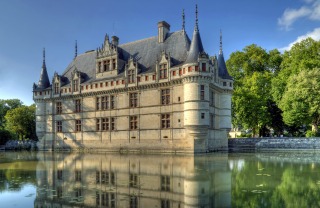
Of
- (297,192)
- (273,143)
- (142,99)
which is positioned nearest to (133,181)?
(297,192)

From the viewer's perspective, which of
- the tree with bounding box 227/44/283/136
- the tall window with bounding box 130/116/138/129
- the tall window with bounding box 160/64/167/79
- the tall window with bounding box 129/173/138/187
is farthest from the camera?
the tree with bounding box 227/44/283/136

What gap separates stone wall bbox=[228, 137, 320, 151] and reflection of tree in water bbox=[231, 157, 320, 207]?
21121 millimetres

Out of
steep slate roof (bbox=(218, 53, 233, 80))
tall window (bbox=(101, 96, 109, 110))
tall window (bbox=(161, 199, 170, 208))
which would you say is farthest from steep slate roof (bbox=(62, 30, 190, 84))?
tall window (bbox=(161, 199, 170, 208))

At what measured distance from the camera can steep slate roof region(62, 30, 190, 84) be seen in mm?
33531

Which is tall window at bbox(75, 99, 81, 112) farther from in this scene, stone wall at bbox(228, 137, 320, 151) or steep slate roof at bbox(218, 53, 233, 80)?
stone wall at bbox(228, 137, 320, 151)

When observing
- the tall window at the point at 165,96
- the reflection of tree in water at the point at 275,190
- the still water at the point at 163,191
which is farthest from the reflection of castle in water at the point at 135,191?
the tall window at the point at 165,96

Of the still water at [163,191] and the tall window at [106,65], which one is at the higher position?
the tall window at [106,65]

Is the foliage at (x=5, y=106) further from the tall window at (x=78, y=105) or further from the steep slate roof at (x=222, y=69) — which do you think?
the steep slate roof at (x=222, y=69)

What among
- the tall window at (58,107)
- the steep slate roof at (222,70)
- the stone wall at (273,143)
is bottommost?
the stone wall at (273,143)

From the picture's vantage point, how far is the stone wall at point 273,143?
33.3 m

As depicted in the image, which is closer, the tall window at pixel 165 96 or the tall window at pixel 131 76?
the tall window at pixel 165 96

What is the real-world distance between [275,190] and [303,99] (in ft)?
101

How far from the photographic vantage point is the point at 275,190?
419 inches

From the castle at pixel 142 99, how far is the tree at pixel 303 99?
7.66 meters
